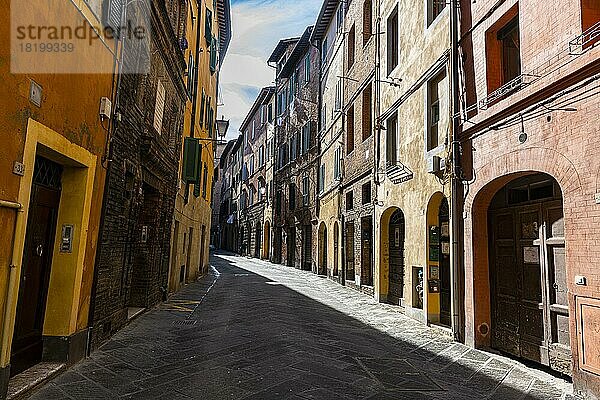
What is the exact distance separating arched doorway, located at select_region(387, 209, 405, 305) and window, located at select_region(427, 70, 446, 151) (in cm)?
265

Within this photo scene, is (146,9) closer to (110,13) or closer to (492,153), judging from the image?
(110,13)

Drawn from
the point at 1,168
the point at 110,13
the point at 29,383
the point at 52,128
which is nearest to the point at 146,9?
the point at 110,13

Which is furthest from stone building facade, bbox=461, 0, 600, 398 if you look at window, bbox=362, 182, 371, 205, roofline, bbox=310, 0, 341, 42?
roofline, bbox=310, 0, 341, 42

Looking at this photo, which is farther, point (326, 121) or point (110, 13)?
point (326, 121)

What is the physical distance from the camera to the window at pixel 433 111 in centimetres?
900

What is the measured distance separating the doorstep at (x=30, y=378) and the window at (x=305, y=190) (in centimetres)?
1894

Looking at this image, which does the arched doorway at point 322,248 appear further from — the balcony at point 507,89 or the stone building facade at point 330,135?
the balcony at point 507,89

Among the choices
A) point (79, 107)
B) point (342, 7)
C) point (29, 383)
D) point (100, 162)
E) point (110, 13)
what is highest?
point (342, 7)

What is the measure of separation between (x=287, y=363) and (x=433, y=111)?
5.90m

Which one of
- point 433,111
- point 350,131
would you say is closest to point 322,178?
point 350,131

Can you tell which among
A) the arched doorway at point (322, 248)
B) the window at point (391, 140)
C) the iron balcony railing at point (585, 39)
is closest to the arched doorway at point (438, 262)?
the window at point (391, 140)

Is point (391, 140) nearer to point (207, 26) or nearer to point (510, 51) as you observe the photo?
point (510, 51)

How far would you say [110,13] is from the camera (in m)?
5.80

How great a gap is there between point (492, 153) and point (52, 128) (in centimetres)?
571
